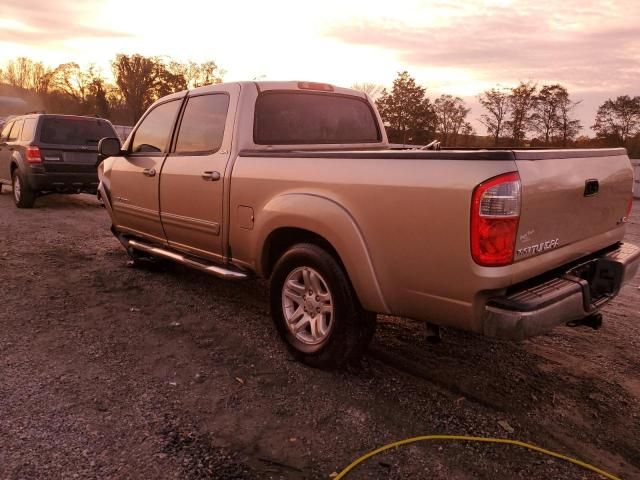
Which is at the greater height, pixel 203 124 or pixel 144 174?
pixel 203 124

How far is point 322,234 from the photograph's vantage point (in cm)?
313

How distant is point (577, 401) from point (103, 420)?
8.92 feet

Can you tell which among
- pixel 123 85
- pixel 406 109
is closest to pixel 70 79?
pixel 123 85

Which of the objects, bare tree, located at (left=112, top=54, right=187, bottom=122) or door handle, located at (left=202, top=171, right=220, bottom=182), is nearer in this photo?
door handle, located at (left=202, top=171, right=220, bottom=182)

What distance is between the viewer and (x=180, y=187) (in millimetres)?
4367

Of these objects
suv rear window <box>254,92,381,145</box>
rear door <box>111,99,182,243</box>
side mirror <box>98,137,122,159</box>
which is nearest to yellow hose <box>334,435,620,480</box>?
suv rear window <box>254,92,381,145</box>

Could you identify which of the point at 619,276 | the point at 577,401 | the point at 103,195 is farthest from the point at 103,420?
the point at 103,195

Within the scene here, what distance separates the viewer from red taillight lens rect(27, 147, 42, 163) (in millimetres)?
9648

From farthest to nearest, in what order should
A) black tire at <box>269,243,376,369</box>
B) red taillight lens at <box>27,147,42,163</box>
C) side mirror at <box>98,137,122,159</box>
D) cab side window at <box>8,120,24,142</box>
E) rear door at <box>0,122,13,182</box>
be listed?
rear door at <box>0,122,13,182</box>
cab side window at <box>8,120,24,142</box>
red taillight lens at <box>27,147,42,163</box>
side mirror at <box>98,137,122,159</box>
black tire at <box>269,243,376,369</box>

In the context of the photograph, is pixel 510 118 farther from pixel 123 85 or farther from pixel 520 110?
pixel 123 85

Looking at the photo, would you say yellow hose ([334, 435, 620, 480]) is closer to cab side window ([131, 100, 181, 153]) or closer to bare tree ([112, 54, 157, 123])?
cab side window ([131, 100, 181, 153])

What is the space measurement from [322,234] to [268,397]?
1.03 metres

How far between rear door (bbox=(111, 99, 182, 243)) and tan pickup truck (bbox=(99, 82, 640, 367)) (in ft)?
0.16

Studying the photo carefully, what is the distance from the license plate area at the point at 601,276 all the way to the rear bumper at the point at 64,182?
924cm
